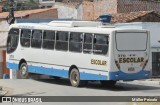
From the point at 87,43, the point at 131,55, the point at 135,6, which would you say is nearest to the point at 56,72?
the point at 87,43

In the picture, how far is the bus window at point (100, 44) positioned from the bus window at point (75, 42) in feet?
3.28

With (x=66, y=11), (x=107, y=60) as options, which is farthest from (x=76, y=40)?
(x=66, y=11)

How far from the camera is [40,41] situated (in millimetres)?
26000

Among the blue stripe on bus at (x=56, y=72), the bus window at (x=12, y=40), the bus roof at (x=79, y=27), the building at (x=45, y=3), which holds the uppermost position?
the building at (x=45, y=3)

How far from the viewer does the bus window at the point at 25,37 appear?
26.9 metres

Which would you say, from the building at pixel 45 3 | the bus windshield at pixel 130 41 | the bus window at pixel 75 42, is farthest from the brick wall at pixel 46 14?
the building at pixel 45 3

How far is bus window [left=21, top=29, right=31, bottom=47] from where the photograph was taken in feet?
88.4

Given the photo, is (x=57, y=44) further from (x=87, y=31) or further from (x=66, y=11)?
(x=66, y=11)

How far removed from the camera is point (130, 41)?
73.5 feet

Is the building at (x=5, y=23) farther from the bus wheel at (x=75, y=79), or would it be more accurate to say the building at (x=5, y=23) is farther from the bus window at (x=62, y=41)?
the bus wheel at (x=75, y=79)

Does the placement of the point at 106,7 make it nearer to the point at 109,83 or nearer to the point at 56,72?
the point at 56,72

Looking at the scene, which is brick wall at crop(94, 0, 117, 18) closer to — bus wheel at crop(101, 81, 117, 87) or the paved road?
the paved road

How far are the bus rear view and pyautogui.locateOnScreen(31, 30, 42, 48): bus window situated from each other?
5326 mm

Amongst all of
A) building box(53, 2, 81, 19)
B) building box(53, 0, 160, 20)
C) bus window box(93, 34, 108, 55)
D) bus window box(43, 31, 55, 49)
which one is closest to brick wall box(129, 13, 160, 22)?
building box(53, 0, 160, 20)
